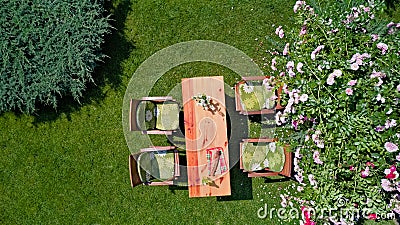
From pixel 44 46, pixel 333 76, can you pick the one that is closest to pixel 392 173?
pixel 333 76

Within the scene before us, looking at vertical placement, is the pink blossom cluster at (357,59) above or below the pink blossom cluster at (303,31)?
below

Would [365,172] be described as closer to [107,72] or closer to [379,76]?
[379,76]

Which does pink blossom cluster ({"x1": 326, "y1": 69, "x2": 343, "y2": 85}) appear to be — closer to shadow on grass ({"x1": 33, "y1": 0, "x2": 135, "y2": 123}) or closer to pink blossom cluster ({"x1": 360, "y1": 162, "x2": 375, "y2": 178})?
pink blossom cluster ({"x1": 360, "y1": 162, "x2": 375, "y2": 178})

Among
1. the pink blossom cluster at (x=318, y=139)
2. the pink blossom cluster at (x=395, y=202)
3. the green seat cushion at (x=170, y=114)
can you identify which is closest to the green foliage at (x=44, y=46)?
the green seat cushion at (x=170, y=114)

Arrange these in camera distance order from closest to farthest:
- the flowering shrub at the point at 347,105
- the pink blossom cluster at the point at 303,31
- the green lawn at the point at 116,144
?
the flowering shrub at the point at 347,105 → the pink blossom cluster at the point at 303,31 → the green lawn at the point at 116,144

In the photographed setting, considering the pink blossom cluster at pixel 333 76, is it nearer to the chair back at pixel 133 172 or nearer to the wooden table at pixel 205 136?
the wooden table at pixel 205 136

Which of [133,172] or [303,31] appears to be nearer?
[303,31]

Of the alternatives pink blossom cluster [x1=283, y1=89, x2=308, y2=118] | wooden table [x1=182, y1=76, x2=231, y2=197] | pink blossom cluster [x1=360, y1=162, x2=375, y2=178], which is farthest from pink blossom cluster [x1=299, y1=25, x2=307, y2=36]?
pink blossom cluster [x1=360, y1=162, x2=375, y2=178]
